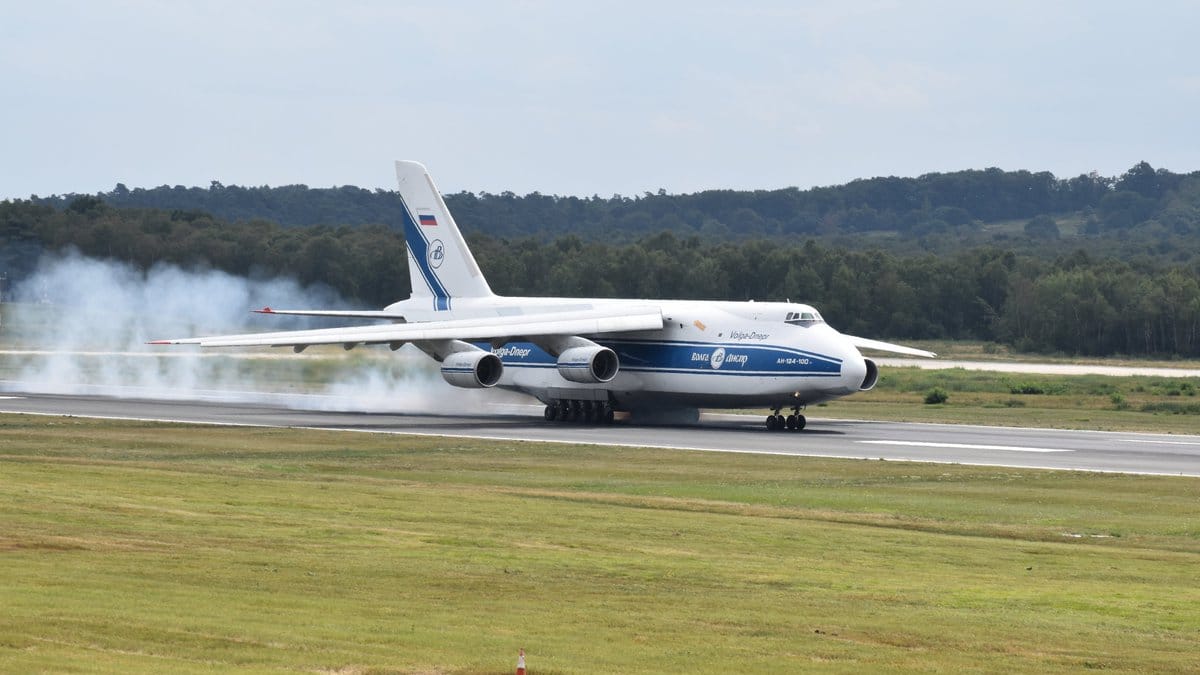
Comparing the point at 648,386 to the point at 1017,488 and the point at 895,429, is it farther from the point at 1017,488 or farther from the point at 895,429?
the point at 1017,488

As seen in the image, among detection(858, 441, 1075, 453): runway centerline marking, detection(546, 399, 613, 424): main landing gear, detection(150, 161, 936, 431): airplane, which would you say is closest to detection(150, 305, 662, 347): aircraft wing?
detection(150, 161, 936, 431): airplane

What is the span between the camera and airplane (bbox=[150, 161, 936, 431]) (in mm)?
44250

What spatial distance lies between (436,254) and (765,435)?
1626cm

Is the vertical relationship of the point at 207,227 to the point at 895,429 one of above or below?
above

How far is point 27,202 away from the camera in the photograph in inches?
3017

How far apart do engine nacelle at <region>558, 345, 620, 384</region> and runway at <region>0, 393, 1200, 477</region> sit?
56.3 inches

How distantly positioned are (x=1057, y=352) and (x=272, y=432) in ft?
243

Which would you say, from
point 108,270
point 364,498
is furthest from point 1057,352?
point 364,498

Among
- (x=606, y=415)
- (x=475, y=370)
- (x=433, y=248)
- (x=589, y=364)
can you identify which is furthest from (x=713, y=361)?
(x=433, y=248)

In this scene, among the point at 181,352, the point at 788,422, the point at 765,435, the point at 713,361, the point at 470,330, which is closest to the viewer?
the point at 765,435

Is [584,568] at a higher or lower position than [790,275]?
lower

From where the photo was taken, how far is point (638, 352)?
47.5 meters

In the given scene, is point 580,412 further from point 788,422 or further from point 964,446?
point 964,446

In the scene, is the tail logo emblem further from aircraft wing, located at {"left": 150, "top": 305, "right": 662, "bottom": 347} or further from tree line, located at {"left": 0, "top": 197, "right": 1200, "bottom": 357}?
tree line, located at {"left": 0, "top": 197, "right": 1200, "bottom": 357}
